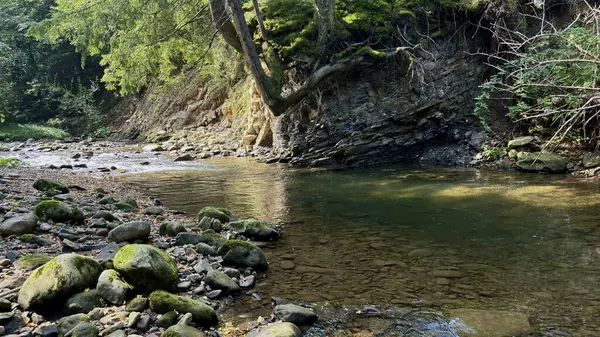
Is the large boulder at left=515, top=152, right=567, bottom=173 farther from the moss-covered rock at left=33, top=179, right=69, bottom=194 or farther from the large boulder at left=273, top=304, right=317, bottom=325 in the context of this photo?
the moss-covered rock at left=33, top=179, right=69, bottom=194

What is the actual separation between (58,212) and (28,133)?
84.9 ft

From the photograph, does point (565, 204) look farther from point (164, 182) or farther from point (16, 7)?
point (16, 7)

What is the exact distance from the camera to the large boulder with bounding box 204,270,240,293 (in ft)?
14.3

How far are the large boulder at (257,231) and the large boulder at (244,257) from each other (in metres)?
1.08

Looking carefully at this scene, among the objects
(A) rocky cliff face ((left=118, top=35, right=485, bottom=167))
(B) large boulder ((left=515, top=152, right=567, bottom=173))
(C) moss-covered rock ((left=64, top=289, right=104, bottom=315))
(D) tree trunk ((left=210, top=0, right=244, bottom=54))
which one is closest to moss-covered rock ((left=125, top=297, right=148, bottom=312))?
(C) moss-covered rock ((left=64, top=289, right=104, bottom=315))

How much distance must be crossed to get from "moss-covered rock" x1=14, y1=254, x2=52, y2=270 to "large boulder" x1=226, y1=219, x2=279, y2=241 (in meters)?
2.65

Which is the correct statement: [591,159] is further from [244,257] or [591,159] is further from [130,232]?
[130,232]

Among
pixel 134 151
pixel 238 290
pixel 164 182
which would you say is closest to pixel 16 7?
pixel 134 151

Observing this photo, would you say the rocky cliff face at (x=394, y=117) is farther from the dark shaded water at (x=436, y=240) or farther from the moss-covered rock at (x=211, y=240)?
the moss-covered rock at (x=211, y=240)

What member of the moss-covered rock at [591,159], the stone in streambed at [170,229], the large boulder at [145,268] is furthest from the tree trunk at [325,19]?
the large boulder at [145,268]

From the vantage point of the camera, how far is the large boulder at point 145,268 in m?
4.04

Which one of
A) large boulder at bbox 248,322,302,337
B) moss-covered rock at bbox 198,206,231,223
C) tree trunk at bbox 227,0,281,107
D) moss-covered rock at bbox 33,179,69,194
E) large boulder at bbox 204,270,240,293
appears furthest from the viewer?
tree trunk at bbox 227,0,281,107

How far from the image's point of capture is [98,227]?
6141 mm

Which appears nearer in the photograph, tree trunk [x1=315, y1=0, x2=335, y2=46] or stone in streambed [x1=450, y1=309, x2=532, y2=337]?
stone in streambed [x1=450, y1=309, x2=532, y2=337]
